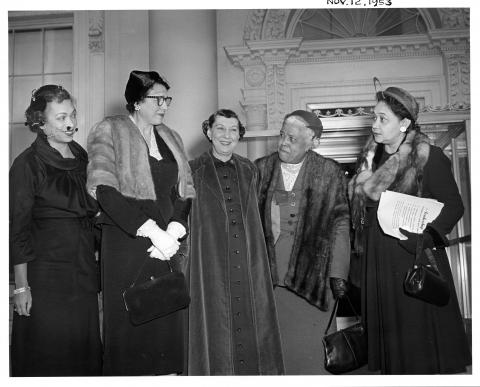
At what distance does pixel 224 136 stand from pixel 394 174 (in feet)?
2.78

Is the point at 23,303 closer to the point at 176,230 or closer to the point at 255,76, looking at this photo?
the point at 176,230

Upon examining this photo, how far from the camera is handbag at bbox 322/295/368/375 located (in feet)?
9.89

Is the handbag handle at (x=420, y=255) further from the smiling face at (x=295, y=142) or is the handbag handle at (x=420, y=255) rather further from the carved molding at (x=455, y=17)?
the carved molding at (x=455, y=17)

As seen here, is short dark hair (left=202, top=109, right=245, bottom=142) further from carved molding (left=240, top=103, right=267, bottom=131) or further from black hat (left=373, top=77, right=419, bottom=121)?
black hat (left=373, top=77, right=419, bottom=121)

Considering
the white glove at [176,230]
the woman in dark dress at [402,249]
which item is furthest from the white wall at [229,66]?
the white glove at [176,230]

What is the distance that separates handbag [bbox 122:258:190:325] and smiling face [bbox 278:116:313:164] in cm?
90

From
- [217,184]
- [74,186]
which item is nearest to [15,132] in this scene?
[74,186]

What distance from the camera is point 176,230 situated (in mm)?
2898

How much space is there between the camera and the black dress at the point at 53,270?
2.85 m

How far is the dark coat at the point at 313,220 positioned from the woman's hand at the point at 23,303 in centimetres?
115

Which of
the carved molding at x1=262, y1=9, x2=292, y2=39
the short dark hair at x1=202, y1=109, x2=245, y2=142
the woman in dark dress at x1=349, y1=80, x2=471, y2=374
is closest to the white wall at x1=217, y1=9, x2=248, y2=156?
the carved molding at x1=262, y1=9, x2=292, y2=39

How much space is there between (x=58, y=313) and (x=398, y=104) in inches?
74.7

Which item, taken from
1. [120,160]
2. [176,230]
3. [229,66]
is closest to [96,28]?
[229,66]

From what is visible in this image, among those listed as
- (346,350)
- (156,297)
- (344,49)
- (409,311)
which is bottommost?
(346,350)
